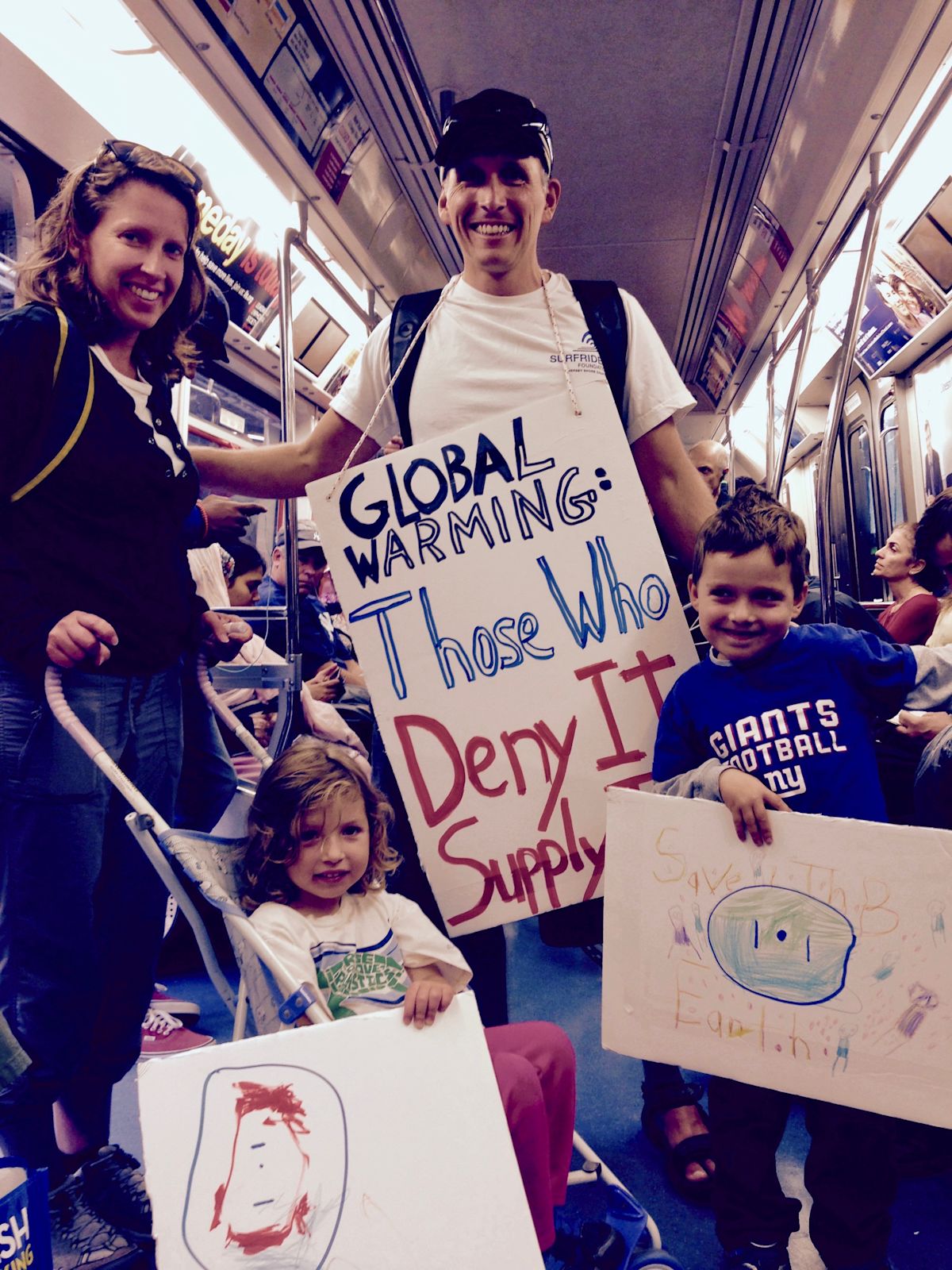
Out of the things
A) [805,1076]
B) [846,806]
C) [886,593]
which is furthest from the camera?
[886,593]

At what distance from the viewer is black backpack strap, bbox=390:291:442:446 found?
156 cm

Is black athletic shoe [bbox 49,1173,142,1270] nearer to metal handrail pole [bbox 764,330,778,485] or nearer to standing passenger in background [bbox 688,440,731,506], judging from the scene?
standing passenger in background [bbox 688,440,731,506]

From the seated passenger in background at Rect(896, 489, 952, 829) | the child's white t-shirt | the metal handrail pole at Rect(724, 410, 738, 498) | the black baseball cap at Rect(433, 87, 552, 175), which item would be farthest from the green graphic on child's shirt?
the metal handrail pole at Rect(724, 410, 738, 498)

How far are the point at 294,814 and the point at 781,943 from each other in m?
0.77

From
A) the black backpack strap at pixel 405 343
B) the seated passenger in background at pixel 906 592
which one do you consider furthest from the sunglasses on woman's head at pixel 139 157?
the seated passenger in background at pixel 906 592

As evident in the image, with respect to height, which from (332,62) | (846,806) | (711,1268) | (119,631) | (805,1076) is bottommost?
(711,1268)

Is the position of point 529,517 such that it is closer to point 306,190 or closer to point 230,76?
point 230,76

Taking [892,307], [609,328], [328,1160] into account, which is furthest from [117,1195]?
[892,307]

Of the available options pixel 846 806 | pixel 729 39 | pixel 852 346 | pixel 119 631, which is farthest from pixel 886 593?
pixel 119 631

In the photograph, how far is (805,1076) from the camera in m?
1.27

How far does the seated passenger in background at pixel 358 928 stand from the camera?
1.30 m

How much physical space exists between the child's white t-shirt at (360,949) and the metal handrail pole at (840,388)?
1.08 metres

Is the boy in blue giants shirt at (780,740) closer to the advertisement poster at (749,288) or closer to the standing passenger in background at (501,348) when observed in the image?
the standing passenger in background at (501,348)

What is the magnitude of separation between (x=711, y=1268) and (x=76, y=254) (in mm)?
1989
